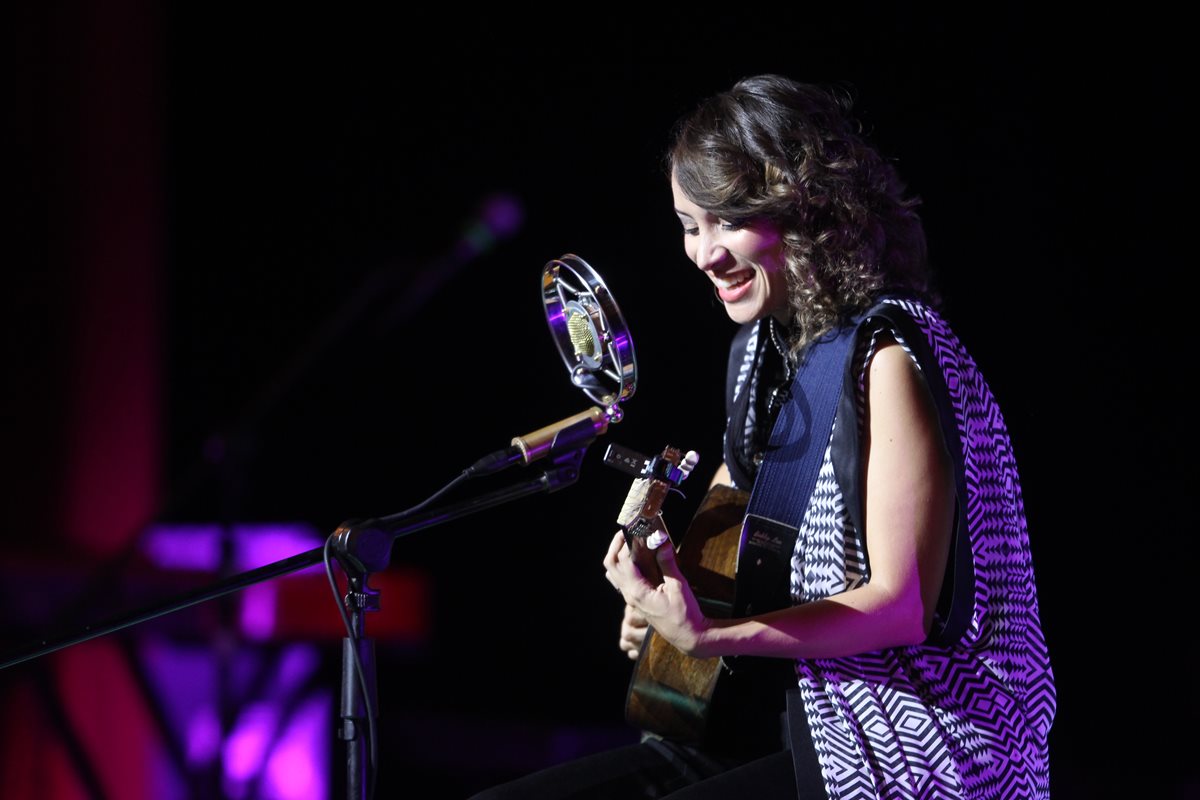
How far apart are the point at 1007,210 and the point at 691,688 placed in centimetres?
163

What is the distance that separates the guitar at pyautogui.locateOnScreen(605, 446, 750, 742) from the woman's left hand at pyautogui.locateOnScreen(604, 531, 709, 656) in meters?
0.02

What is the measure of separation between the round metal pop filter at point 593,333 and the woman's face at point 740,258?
0.83 ft

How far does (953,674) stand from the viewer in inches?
62.0

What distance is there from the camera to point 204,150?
444cm

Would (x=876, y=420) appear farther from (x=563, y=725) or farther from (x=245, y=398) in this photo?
(x=245, y=398)

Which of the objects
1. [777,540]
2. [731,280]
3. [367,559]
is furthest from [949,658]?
[367,559]

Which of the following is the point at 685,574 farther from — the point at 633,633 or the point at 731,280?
the point at 731,280

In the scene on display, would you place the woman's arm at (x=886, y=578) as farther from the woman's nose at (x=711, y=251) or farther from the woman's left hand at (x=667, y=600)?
the woman's nose at (x=711, y=251)

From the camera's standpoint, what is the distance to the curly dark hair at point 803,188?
1785 mm

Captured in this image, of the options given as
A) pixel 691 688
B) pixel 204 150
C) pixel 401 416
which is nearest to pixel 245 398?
pixel 401 416

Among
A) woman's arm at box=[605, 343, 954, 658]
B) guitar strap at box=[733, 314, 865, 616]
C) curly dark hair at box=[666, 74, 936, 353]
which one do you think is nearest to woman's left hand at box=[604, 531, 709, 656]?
woman's arm at box=[605, 343, 954, 658]

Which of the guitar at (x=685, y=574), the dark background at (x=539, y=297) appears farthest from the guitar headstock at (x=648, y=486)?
the dark background at (x=539, y=297)

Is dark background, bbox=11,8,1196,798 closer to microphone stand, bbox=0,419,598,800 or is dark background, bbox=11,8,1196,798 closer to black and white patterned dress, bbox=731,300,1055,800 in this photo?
black and white patterned dress, bbox=731,300,1055,800

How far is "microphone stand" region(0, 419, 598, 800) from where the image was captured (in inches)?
60.0
